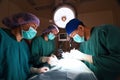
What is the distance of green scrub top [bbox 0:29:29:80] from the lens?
1731 millimetres

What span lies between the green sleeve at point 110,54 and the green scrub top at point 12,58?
0.77 meters

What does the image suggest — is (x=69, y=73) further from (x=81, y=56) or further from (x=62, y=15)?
(x=62, y=15)

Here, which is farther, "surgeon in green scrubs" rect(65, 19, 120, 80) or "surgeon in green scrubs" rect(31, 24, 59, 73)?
"surgeon in green scrubs" rect(31, 24, 59, 73)

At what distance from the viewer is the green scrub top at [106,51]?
5.79 feet

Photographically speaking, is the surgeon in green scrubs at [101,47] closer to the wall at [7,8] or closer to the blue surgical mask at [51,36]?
the blue surgical mask at [51,36]

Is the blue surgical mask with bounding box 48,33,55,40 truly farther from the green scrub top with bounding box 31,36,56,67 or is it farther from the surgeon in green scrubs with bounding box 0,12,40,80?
the surgeon in green scrubs with bounding box 0,12,40,80

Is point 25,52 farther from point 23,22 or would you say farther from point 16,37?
point 23,22

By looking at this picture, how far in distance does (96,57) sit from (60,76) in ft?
1.46

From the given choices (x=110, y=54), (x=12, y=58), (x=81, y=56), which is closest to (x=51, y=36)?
(x=81, y=56)

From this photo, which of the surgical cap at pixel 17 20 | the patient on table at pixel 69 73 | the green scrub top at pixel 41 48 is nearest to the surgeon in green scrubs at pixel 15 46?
the surgical cap at pixel 17 20

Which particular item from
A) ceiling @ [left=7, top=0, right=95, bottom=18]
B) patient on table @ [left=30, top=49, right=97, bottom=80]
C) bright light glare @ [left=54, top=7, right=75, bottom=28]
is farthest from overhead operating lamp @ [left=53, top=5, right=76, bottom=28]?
patient on table @ [left=30, top=49, right=97, bottom=80]

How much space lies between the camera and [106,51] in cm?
190

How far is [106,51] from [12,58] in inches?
38.7

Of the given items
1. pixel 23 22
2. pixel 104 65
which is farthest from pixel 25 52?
pixel 104 65
